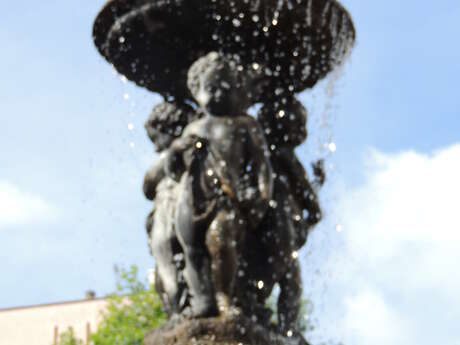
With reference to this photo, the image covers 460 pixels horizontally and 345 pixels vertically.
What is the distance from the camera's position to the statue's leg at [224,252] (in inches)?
242

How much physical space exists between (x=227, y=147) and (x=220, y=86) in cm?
47

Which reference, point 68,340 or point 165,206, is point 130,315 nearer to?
point 68,340

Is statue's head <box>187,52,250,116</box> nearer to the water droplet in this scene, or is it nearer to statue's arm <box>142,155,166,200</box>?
the water droplet

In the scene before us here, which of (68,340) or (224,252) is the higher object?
(68,340)

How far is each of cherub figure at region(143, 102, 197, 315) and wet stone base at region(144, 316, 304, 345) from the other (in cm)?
42

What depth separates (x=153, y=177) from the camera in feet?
23.1

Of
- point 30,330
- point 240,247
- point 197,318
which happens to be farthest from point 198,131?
point 30,330

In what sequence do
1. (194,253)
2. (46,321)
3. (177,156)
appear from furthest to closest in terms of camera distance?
1. (46,321)
2. (177,156)
3. (194,253)

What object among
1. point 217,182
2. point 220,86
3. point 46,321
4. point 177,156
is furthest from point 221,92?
point 46,321

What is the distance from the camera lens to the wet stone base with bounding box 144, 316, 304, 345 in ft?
19.5

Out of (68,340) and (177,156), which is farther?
(68,340)

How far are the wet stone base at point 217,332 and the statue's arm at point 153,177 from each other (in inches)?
50.4

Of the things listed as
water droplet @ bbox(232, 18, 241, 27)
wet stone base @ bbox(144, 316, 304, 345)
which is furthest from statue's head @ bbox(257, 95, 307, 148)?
wet stone base @ bbox(144, 316, 304, 345)

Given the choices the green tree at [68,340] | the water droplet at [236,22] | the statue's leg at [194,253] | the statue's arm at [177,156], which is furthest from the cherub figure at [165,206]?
the green tree at [68,340]
